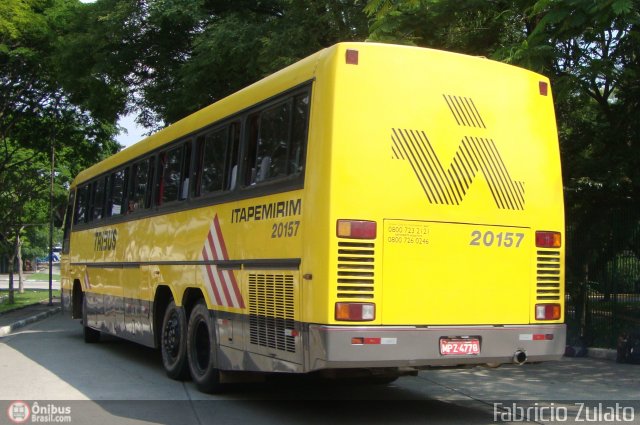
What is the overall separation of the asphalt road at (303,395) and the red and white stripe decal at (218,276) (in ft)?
3.86

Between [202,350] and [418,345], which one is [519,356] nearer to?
[418,345]

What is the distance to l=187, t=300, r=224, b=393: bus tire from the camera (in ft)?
28.1

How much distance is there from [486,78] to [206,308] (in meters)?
4.15

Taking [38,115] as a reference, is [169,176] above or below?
below

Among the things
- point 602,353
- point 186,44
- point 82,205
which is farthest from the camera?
point 186,44

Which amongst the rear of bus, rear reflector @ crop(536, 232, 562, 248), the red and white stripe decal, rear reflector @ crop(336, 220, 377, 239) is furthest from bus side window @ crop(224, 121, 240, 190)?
rear reflector @ crop(536, 232, 562, 248)

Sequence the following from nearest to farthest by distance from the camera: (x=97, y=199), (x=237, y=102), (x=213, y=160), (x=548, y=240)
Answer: (x=548, y=240), (x=237, y=102), (x=213, y=160), (x=97, y=199)

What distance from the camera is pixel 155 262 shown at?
1060cm

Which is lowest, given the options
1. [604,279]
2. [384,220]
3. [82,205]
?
[604,279]

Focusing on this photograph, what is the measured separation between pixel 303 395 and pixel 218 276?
1845 millimetres

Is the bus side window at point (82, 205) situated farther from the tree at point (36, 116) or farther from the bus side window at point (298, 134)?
the bus side window at point (298, 134)

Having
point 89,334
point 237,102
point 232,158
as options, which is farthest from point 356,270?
point 89,334

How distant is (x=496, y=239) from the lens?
7.14 metres

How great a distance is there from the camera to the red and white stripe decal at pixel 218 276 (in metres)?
8.03
